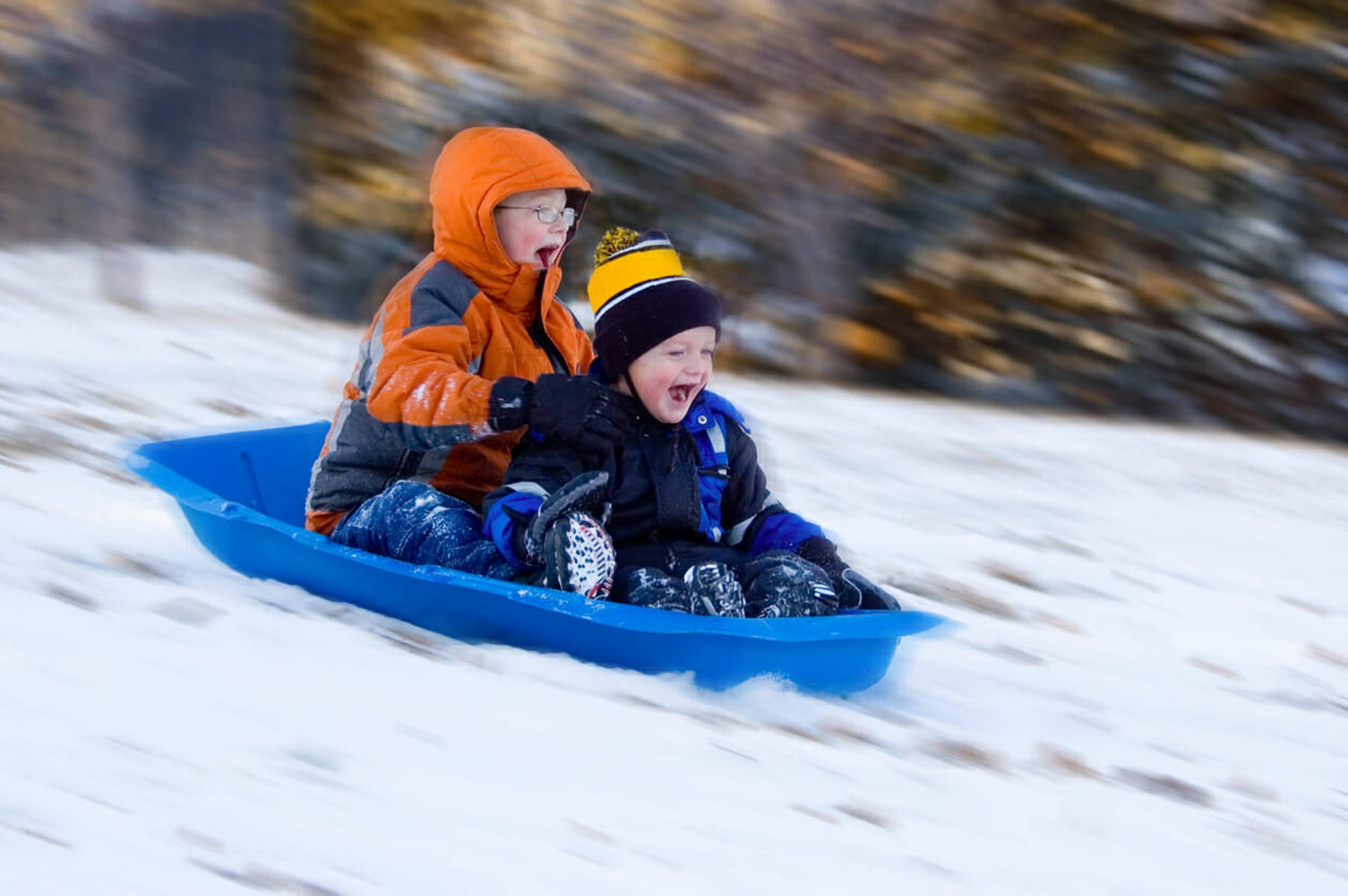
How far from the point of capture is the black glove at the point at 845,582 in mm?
2645

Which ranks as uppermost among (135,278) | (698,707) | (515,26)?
(515,26)

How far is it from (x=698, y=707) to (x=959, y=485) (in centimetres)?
267

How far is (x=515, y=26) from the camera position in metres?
6.30

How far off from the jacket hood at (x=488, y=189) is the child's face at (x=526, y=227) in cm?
2

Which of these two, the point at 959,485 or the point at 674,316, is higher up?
the point at 674,316

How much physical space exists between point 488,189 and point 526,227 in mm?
102

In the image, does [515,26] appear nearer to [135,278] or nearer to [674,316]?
[135,278]

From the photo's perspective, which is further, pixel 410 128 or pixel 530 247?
pixel 410 128

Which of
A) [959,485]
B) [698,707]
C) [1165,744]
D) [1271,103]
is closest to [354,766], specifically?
[698,707]

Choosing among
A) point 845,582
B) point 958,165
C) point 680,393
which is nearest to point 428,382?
point 680,393

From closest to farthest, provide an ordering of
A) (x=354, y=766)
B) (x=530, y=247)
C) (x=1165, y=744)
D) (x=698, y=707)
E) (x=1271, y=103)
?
(x=354, y=766) < (x=698, y=707) < (x=1165, y=744) < (x=530, y=247) < (x=1271, y=103)

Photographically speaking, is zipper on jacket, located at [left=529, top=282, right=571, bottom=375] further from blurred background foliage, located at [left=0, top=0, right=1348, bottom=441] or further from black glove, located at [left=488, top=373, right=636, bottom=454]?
blurred background foliage, located at [left=0, top=0, right=1348, bottom=441]

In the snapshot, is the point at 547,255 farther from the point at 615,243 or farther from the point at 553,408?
the point at 553,408

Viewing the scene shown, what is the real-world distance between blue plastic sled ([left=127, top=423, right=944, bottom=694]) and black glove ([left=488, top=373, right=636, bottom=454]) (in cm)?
30
